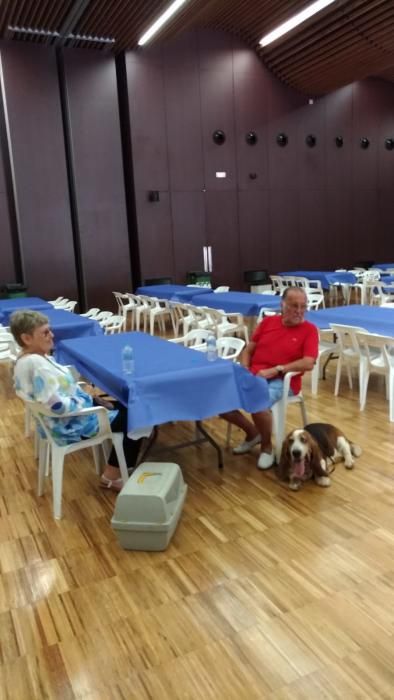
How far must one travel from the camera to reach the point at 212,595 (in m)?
2.28

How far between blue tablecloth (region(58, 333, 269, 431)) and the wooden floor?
1.84 ft

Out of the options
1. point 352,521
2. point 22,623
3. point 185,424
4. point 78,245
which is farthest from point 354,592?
point 78,245

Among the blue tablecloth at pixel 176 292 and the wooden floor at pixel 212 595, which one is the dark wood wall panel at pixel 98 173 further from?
the wooden floor at pixel 212 595

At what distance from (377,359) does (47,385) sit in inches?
115

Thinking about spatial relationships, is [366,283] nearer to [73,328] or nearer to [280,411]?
[73,328]

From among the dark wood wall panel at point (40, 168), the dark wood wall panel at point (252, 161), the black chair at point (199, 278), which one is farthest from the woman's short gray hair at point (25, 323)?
the dark wood wall panel at point (252, 161)

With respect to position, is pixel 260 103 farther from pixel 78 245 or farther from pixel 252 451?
pixel 252 451

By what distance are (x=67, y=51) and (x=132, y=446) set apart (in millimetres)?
10053

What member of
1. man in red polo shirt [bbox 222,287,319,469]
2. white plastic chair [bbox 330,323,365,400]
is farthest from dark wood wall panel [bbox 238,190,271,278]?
man in red polo shirt [bbox 222,287,319,469]

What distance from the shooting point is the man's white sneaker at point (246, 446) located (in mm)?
3754

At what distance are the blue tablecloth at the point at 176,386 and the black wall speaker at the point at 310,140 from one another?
11.8 m

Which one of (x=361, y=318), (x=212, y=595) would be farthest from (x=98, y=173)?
(x=212, y=595)

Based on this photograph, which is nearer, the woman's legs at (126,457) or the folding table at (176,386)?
the folding table at (176,386)

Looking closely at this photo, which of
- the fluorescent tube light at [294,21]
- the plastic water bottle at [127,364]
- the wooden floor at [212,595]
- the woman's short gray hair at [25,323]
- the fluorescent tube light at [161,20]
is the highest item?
the fluorescent tube light at [294,21]
